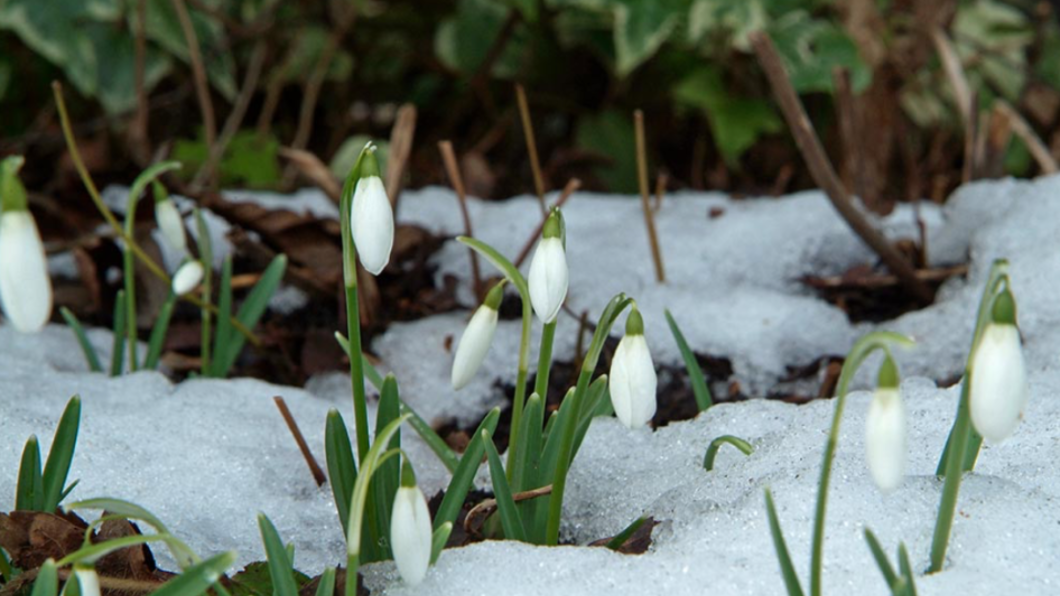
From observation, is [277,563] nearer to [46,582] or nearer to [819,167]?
[46,582]

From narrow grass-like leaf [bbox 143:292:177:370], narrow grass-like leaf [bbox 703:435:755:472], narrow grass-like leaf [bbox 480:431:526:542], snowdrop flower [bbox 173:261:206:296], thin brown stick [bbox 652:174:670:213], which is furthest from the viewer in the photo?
thin brown stick [bbox 652:174:670:213]

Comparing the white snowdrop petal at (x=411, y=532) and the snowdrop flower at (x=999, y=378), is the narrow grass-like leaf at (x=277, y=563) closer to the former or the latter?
the white snowdrop petal at (x=411, y=532)

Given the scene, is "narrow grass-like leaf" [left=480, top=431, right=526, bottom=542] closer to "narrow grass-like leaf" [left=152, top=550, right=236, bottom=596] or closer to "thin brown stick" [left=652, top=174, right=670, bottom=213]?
"narrow grass-like leaf" [left=152, top=550, right=236, bottom=596]

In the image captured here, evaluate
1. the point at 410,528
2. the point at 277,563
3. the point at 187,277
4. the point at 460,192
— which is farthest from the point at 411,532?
the point at 460,192

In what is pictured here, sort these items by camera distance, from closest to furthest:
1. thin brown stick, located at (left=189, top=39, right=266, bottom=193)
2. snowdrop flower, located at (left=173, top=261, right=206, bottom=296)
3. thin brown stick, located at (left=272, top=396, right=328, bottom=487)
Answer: thin brown stick, located at (left=272, top=396, right=328, bottom=487) < snowdrop flower, located at (left=173, top=261, right=206, bottom=296) < thin brown stick, located at (left=189, top=39, right=266, bottom=193)

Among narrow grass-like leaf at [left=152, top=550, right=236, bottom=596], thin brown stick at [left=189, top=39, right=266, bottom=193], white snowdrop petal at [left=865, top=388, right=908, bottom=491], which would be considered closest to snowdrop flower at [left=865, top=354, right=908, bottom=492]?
white snowdrop petal at [left=865, top=388, right=908, bottom=491]

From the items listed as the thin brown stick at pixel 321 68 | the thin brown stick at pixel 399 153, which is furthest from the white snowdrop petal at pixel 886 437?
the thin brown stick at pixel 321 68

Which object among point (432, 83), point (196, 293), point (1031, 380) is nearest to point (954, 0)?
point (432, 83)

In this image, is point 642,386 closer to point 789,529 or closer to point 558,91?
point 789,529

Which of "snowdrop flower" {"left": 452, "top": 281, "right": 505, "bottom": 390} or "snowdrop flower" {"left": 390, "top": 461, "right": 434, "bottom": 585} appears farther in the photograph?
"snowdrop flower" {"left": 452, "top": 281, "right": 505, "bottom": 390}

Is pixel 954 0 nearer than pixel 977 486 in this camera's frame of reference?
No
